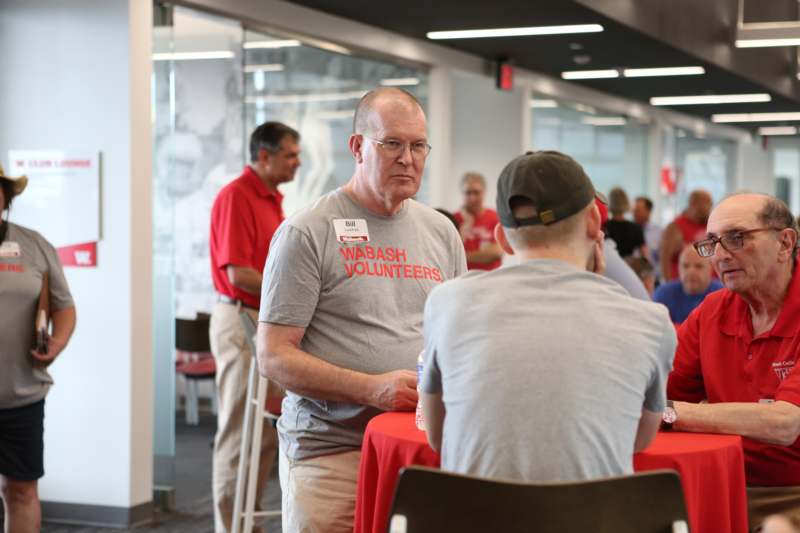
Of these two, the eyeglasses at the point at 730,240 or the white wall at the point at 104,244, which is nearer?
the eyeglasses at the point at 730,240

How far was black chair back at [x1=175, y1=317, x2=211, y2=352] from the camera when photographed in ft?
23.9

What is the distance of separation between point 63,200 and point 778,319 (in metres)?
3.89

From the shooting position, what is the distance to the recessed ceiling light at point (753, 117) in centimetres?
1667

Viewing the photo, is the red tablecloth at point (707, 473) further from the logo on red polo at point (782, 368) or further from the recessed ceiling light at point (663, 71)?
the recessed ceiling light at point (663, 71)

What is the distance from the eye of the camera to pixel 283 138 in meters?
5.48

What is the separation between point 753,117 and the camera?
17125 mm

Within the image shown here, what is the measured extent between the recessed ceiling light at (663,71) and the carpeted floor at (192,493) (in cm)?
588

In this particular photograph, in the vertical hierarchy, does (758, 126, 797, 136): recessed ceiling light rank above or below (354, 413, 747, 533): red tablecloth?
above

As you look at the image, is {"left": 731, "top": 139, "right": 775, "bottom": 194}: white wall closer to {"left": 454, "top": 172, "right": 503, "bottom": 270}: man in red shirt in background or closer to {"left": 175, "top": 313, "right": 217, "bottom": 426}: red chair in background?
{"left": 454, "top": 172, "right": 503, "bottom": 270}: man in red shirt in background

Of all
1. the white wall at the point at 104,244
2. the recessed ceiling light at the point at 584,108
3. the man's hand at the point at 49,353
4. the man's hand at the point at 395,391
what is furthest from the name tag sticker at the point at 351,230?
the recessed ceiling light at the point at 584,108

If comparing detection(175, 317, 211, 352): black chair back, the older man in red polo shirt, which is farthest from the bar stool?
detection(175, 317, 211, 352): black chair back

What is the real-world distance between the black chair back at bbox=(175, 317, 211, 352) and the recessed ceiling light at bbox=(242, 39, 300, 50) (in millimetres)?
1859

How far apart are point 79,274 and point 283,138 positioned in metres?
1.27

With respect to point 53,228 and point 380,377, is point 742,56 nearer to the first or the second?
point 53,228
